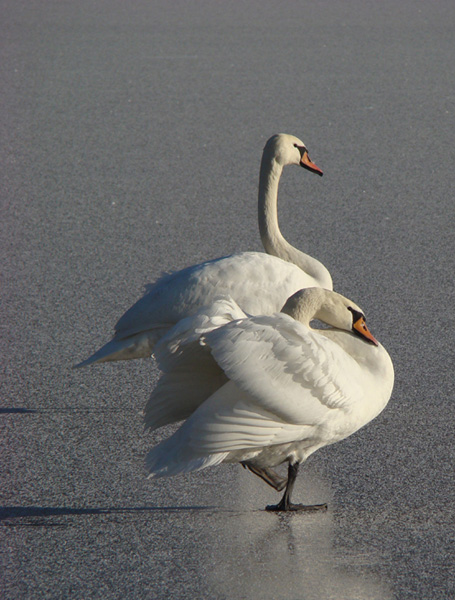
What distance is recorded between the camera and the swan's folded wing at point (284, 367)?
2.93 m

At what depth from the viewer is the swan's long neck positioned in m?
4.30

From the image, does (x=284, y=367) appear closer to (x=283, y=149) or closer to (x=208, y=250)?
(x=283, y=149)

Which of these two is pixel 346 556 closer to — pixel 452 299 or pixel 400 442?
pixel 400 442

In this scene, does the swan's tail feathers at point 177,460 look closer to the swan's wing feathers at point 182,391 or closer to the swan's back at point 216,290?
the swan's wing feathers at point 182,391

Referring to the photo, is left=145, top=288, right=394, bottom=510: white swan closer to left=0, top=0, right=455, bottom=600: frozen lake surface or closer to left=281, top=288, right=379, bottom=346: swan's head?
left=281, top=288, right=379, bottom=346: swan's head

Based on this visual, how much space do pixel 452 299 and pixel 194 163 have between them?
9.95ft

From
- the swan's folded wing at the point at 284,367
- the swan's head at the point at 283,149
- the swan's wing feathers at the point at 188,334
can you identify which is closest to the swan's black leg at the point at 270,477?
the swan's folded wing at the point at 284,367

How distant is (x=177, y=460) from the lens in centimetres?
292

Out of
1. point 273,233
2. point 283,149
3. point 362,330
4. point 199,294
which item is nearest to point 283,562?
point 362,330

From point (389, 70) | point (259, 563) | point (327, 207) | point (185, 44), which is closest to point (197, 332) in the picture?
point (259, 563)

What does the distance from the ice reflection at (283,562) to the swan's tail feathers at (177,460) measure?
307 millimetres

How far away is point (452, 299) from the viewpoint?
5074 mm

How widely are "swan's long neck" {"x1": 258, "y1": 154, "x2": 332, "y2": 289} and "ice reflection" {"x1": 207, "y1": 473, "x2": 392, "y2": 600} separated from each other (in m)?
1.36

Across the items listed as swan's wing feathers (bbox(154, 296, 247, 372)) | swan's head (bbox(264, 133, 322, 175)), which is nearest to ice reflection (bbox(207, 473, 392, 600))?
swan's wing feathers (bbox(154, 296, 247, 372))
